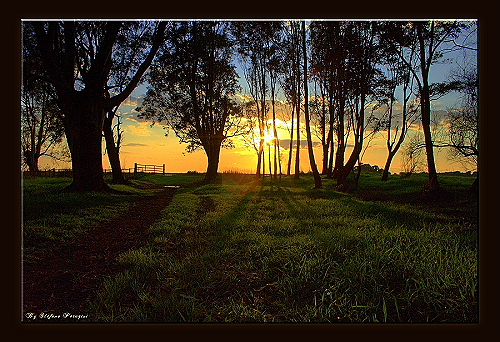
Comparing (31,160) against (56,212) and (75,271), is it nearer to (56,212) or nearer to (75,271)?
(75,271)

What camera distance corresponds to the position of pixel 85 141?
660 cm

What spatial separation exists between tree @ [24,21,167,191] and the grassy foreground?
257 centimetres

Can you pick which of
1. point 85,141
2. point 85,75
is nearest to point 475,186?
point 85,141

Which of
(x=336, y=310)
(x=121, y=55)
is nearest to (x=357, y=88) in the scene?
(x=121, y=55)

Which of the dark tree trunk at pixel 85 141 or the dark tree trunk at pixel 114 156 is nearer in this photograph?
the dark tree trunk at pixel 114 156

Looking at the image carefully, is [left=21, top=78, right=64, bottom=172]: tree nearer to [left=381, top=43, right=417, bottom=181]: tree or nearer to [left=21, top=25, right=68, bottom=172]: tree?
A: [left=21, top=25, right=68, bottom=172]: tree

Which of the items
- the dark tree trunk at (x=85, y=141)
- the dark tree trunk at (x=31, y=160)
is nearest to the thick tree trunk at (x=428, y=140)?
the dark tree trunk at (x=31, y=160)

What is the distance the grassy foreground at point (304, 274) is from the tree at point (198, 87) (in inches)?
168

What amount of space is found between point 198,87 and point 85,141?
10.5 m

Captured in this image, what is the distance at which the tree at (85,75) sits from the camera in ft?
18.6

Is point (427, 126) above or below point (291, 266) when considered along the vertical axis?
above

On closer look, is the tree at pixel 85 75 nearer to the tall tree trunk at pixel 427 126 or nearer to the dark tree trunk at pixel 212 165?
the dark tree trunk at pixel 212 165
